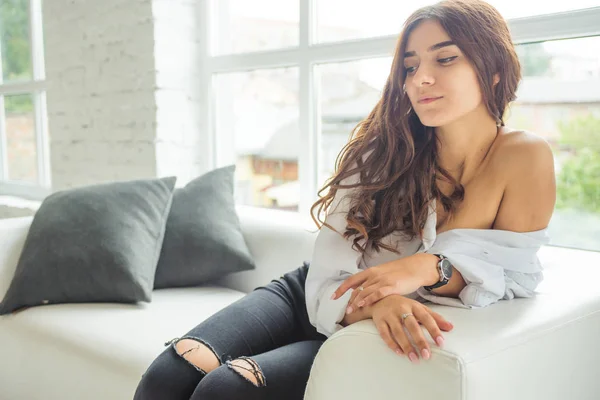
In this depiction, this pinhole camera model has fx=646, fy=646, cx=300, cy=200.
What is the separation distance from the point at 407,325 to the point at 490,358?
144mm

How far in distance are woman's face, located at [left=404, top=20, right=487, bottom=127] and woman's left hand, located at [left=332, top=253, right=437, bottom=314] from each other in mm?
328

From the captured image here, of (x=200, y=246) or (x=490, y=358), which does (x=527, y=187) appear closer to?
(x=490, y=358)

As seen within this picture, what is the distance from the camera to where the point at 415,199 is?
146 cm

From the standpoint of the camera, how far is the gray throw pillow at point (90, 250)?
6.99 feet

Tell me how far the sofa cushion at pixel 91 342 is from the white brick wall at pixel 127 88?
122 cm

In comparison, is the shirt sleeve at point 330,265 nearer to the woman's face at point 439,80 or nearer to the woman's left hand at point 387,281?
the woman's left hand at point 387,281

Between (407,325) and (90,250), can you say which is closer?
(407,325)

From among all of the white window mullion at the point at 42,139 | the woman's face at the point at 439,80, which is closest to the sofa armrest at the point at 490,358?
the woman's face at the point at 439,80

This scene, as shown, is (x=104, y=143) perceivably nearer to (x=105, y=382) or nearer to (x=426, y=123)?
(x=105, y=382)

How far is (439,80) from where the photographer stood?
1402 mm

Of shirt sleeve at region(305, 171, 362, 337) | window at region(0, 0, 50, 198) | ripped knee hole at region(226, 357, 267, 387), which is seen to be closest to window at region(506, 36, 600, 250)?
shirt sleeve at region(305, 171, 362, 337)

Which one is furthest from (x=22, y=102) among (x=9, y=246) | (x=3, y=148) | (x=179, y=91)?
(x=9, y=246)

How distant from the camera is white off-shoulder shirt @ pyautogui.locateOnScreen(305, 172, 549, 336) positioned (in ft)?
4.28

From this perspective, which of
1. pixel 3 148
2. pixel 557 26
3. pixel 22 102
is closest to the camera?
pixel 557 26
